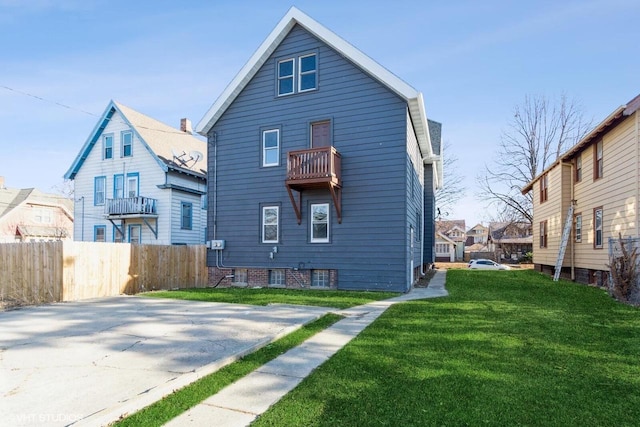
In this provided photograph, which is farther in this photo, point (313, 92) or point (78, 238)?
point (78, 238)

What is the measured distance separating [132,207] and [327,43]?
498 inches

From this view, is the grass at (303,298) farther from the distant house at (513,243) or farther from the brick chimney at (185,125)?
the distant house at (513,243)

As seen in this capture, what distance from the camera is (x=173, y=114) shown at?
24.3 metres

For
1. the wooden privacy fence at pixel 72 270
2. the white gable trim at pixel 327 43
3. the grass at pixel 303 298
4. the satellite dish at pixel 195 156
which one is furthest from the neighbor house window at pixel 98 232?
the grass at pixel 303 298

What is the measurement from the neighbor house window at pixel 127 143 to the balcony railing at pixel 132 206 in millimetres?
2662

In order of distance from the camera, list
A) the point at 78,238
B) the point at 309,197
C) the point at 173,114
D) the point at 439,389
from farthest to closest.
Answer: the point at 173,114 < the point at 78,238 < the point at 309,197 < the point at 439,389

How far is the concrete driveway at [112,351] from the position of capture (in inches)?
138

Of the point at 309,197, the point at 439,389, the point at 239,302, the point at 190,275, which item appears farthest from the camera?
the point at 190,275

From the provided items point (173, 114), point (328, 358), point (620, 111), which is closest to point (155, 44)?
point (173, 114)

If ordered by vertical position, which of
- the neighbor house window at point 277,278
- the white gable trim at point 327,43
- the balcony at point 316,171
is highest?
the white gable trim at point 327,43

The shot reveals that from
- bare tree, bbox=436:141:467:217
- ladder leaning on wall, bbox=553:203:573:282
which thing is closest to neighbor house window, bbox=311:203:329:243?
ladder leaning on wall, bbox=553:203:573:282

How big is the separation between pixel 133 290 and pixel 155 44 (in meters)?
8.70

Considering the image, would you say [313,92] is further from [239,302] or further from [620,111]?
[620,111]

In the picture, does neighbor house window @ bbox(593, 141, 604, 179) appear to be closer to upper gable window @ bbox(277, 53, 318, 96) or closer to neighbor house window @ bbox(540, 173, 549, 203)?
neighbor house window @ bbox(540, 173, 549, 203)
